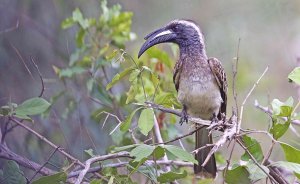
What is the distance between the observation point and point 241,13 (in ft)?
20.2

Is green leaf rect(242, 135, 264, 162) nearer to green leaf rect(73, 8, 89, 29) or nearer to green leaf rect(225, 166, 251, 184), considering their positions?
green leaf rect(225, 166, 251, 184)

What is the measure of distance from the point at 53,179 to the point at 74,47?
7.04ft

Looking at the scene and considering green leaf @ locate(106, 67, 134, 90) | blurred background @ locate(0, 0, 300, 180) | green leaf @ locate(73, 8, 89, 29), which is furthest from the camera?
green leaf @ locate(73, 8, 89, 29)

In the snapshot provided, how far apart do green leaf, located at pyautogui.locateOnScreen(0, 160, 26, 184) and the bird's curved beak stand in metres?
1.10

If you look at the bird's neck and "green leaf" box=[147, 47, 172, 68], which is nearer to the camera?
"green leaf" box=[147, 47, 172, 68]

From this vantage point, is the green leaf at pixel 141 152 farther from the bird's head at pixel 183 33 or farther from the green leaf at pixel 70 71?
the green leaf at pixel 70 71

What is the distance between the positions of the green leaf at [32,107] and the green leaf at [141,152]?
0.57 metres

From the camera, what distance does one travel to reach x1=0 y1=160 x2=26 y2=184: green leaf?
2699 mm

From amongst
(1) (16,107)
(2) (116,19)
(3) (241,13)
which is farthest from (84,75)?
(3) (241,13)

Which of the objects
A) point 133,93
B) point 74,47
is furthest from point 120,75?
point 74,47

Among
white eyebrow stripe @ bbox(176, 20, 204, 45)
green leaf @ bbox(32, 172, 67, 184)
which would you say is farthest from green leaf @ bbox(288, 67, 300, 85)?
white eyebrow stripe @ bbox(176, 20, 204, 45)

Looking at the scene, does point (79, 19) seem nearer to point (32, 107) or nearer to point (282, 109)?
point (32, 107)

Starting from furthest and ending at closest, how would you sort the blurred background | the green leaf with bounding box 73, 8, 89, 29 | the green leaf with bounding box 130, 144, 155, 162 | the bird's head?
the green leaf with bounding box 73, 8, 89, 29 < the bird's head < the blurred background < the green leaf with bounding box 130, 144, 155, 162

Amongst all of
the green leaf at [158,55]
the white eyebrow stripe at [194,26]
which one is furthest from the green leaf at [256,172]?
the white eyebrow stripe at [194,26]
